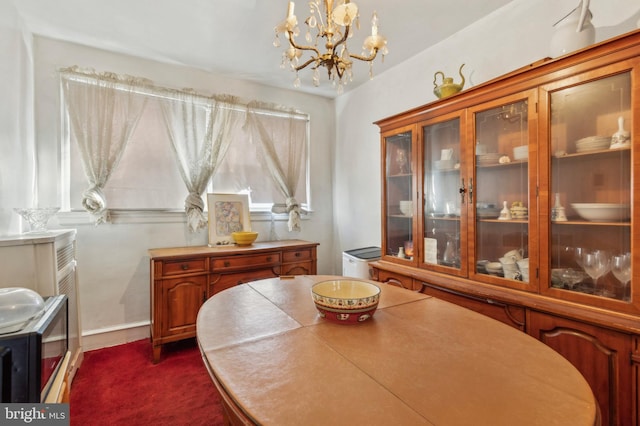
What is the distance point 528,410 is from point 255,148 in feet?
10.4

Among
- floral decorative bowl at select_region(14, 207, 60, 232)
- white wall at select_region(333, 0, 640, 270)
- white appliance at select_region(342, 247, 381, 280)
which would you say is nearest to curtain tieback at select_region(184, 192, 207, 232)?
floral decorative bowl at select_region(14, 207, 60, 232)

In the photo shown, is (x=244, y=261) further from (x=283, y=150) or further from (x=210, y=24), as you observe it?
(x=210, y=24)

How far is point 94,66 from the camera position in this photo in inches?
103

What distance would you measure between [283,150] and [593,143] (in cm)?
272

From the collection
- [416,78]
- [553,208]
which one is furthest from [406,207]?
[416,78]

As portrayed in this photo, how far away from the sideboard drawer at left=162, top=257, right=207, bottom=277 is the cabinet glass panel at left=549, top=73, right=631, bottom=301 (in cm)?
245

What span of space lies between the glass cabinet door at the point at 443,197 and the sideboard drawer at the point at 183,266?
183 cm

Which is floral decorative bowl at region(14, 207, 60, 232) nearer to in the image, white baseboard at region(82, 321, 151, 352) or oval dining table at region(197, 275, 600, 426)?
white baseboard at region(82, 321, 151, 352)

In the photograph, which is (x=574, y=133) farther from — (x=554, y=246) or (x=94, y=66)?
(x=94, y=66)

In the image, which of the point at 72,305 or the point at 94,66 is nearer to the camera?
the point at 72,305

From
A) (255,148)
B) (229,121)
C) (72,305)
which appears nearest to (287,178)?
(255,148)

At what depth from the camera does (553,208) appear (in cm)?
159

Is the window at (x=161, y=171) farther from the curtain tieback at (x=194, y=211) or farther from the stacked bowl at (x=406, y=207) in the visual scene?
the stacked bowl at (x=406, y=207)

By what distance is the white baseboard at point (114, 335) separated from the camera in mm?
2564
